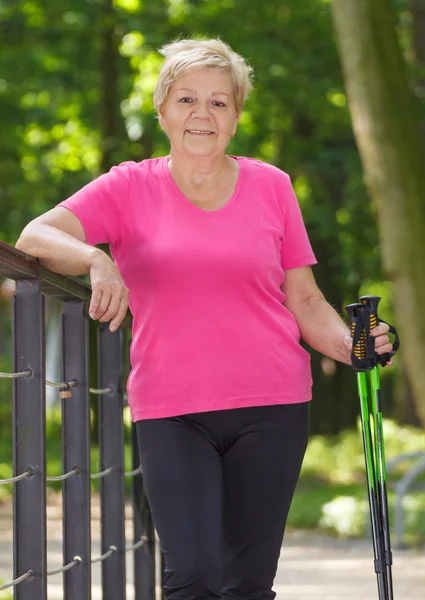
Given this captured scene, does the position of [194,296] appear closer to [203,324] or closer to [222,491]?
[203,324]

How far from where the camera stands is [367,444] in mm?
3463

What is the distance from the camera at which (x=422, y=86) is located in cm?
1427

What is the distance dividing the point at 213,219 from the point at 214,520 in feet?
2.61

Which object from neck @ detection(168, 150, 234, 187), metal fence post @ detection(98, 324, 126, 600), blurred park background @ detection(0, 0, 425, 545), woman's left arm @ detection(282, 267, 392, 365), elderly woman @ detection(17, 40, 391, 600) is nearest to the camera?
elderly woman @ detection(17, 40, 391, 600)

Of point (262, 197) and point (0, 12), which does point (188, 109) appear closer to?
point (262, 197)

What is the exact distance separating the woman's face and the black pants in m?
0.73

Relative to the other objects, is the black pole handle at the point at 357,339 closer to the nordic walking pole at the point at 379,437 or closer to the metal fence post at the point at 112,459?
the nordic walking pole at the point at 379,437

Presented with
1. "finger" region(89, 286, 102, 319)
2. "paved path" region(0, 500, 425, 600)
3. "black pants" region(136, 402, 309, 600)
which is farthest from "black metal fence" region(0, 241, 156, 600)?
"paved path" region(0, 500, 425, 600)

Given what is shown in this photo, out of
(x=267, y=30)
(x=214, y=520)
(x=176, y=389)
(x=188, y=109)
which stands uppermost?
(x=267, y=30)

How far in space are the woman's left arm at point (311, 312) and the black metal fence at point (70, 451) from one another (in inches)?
24.3

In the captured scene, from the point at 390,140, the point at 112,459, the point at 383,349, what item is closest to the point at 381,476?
the point at 383,349

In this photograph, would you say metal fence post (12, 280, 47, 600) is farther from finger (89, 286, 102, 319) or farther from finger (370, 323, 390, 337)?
finger (370, 323, 390, 337)

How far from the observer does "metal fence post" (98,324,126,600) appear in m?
4.22

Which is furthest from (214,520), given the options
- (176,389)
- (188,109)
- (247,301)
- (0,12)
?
(0,12)
